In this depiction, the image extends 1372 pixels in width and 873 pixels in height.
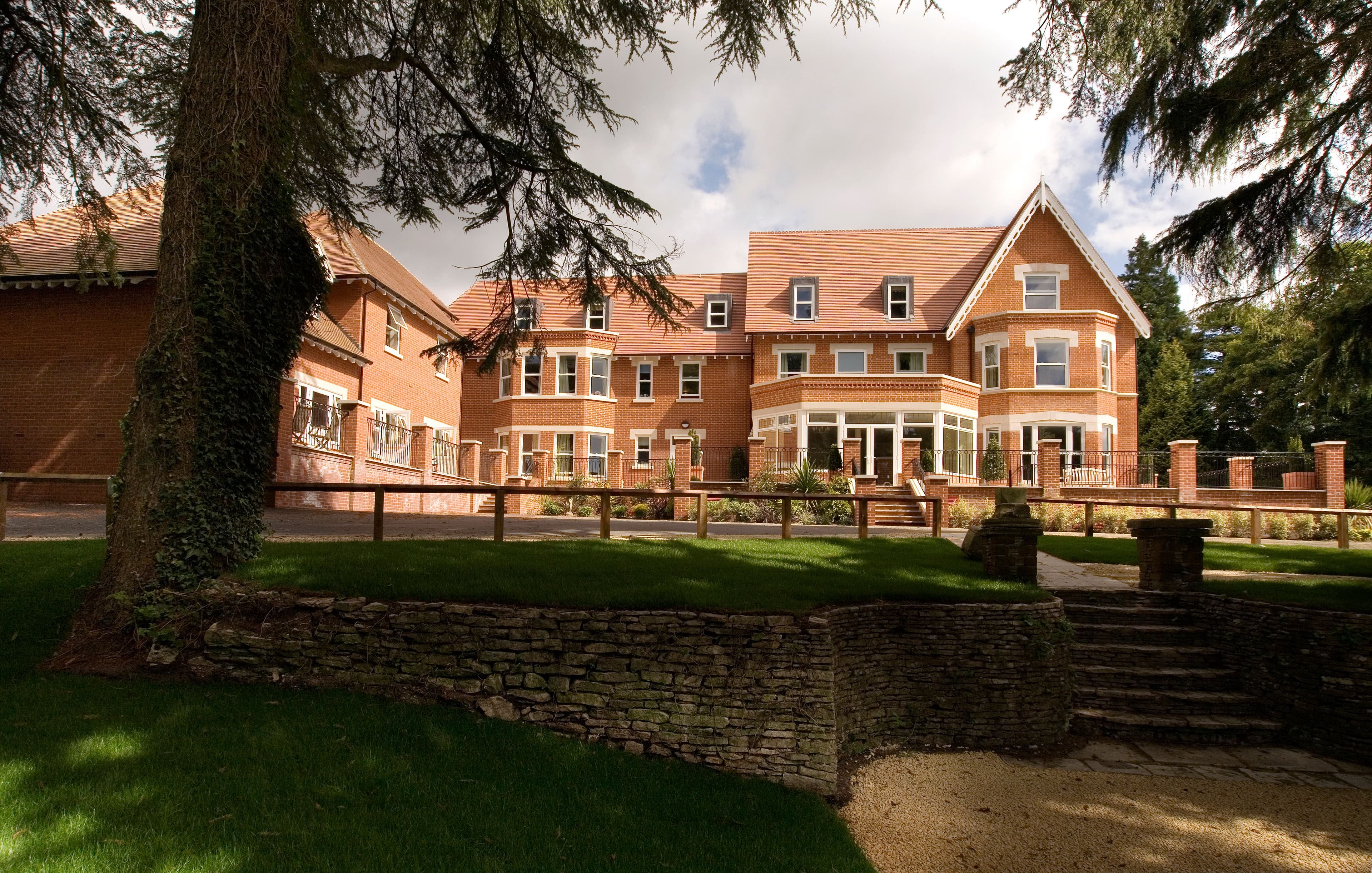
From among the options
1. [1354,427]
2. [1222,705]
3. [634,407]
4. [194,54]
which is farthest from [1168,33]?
[1354,427]

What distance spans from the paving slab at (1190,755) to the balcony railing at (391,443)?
18245 millimetres

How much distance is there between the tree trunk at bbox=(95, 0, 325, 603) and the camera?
299 inches

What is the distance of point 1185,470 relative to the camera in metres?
23.3

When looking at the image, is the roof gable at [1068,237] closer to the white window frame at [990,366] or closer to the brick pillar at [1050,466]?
the white window frame at [990,366]

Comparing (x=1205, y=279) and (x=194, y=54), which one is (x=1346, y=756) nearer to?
(x=1205, y=279)

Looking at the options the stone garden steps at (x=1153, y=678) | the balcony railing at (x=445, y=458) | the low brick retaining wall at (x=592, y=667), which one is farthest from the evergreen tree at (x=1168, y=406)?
the low brick retaining wall at (x=592, y=667)

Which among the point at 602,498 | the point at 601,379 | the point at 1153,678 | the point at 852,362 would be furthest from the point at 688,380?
the point at 1153,678

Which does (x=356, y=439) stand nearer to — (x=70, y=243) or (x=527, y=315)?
(x=70, y=243)

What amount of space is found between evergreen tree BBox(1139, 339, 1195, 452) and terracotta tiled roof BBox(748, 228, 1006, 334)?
1412 cm

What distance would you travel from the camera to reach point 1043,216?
29922mm

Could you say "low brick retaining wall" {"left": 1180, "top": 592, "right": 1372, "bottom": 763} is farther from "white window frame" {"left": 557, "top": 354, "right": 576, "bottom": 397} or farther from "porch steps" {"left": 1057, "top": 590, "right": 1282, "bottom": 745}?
"white window frame" {"left": 557, "top": 354, "right": 576, "bottom": 397}

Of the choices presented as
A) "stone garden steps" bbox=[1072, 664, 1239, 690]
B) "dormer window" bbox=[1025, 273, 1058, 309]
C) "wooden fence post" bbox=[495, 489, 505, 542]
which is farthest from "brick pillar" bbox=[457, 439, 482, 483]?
"dormer window" bbox=[1025, 273, 1058, 309]

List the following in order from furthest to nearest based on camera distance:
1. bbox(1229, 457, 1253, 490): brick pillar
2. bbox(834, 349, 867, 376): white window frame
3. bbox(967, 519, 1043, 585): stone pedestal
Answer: bbox(834, 349, 867, 376): white window frame < bbox(1229, 457, 1253, 490): brick pillar < bbox(967, 519, 1043, 585): stone pedestal

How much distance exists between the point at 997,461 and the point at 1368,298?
1728cm
